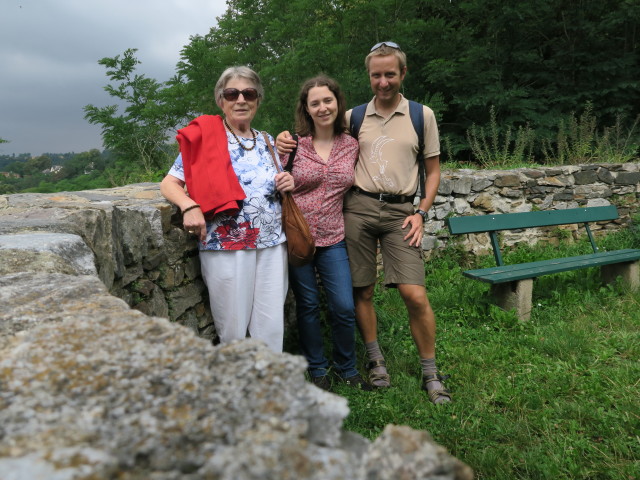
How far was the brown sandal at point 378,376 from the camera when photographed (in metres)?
3.07

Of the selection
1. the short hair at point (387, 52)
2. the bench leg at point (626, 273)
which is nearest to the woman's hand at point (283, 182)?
the short hair at point (387, 52)

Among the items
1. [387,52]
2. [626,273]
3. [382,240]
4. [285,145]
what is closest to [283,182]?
[285,145]

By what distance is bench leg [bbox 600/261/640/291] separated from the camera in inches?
185

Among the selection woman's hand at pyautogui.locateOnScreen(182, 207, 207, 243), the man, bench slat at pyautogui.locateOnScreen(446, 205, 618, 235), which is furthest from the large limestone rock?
bench slat at pyautogui.locateOnScreen(446, 205, 618, 235)

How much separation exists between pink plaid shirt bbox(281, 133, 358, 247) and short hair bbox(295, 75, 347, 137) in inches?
3.6

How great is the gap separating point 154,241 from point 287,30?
788 centimetres

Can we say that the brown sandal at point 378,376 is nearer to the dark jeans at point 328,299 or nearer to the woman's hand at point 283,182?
the dark jeans at point 328,299

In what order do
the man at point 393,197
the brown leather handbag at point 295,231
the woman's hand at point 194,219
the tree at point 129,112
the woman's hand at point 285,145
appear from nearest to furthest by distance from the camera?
the woman's hand at point 194,219 < the brown leather handbag at point 295,231 < the woman's hand at point 285,145 < the man at point 393,197 < the tree at point 129,112

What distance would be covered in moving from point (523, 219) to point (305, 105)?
10.0ft

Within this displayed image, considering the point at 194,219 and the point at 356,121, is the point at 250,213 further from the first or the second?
the point at 356,121

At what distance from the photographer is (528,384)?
300cm

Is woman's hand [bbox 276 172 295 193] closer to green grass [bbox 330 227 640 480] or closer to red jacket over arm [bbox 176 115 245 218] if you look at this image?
red jacket over arm [bbox 176 115 245 218]

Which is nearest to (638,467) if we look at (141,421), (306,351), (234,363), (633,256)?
(306,351)

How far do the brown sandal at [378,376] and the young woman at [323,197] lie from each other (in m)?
0.10
